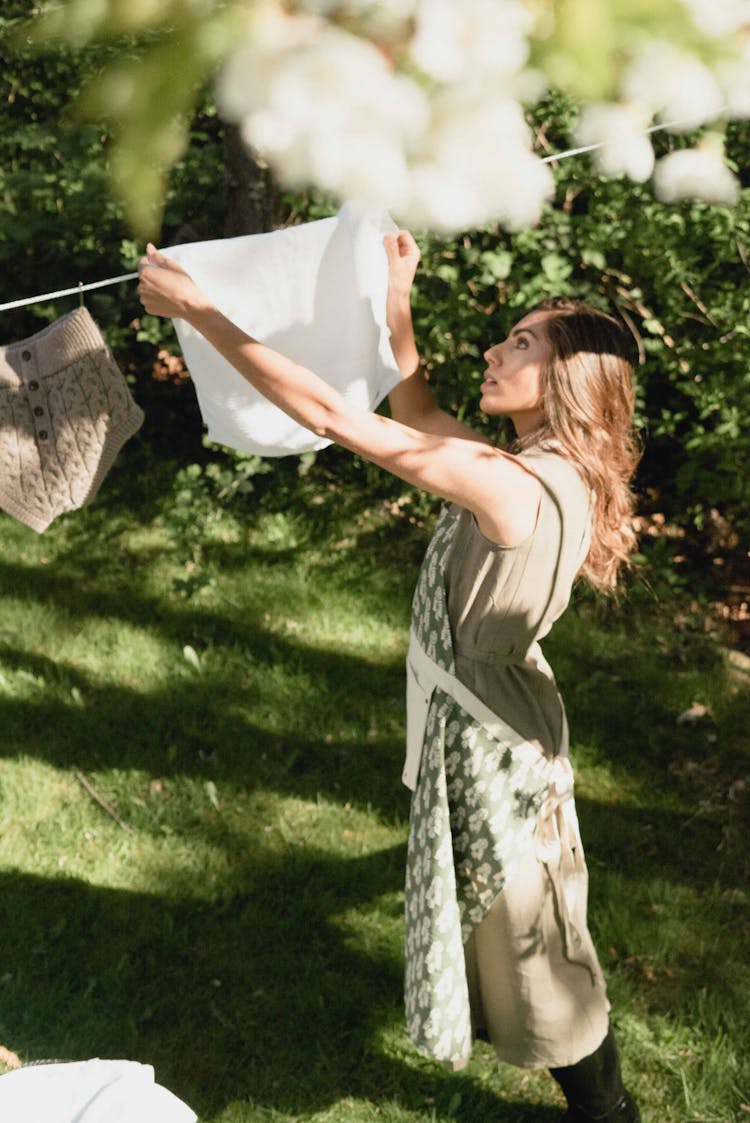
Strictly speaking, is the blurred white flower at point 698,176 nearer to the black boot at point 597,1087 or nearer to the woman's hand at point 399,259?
the woman's hand at point 399,259

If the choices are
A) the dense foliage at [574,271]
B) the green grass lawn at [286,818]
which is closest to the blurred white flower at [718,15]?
the green grass lawn at [286,818]

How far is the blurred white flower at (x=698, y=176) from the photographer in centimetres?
89

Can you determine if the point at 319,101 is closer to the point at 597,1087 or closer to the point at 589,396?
the point at 589,396

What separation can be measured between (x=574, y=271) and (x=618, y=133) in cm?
364

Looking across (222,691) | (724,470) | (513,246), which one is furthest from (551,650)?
(513,246)

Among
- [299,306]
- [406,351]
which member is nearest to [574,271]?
[406,351]

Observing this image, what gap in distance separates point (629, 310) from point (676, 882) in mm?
2170

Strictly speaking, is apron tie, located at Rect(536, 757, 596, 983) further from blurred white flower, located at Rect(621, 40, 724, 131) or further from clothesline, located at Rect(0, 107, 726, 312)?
blurred white flower, located at Rect(621, 40, 724, 131)

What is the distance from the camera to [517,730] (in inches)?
86.1

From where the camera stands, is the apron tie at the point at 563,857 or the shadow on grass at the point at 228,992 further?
the shadow on grass at the point at 228,992

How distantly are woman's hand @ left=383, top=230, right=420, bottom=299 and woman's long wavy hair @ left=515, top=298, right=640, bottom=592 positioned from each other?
0.27 meters

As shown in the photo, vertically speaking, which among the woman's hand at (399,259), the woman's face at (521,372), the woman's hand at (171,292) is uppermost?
the woman's hand at (171,292)

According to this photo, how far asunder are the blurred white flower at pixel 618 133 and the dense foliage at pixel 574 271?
124 inches

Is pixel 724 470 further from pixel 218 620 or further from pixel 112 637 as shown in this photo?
pixel 112 637
